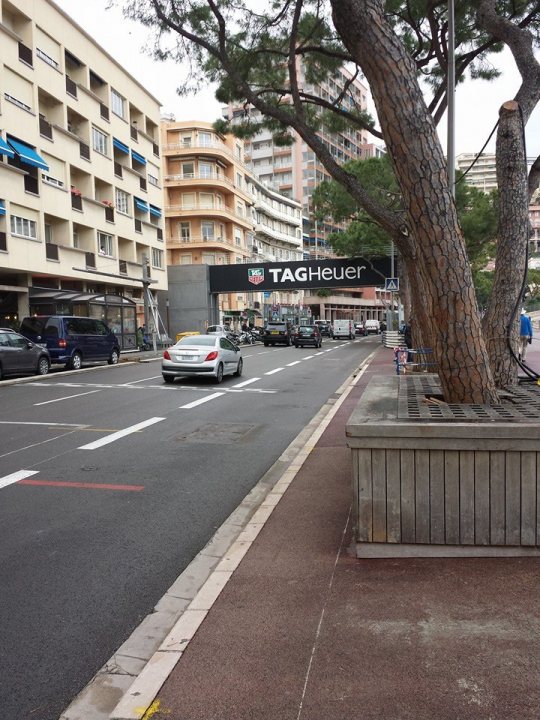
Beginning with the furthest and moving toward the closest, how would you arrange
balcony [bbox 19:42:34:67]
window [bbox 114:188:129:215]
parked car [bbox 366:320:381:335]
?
1. parked car [bbox 366:320:381:335]
2. window [bbox 114:188:129:215]
3. balcony [bbox 19:42:34:67]

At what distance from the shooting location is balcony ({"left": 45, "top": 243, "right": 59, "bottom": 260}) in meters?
29.2

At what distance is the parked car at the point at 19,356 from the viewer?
17.8 m

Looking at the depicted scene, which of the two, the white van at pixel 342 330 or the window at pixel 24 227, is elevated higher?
the window at pixel 24 227

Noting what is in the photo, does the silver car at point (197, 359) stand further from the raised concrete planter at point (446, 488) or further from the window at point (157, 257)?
the window at point (157, 257)

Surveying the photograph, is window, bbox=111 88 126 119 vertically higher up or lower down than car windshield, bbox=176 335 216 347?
higher up

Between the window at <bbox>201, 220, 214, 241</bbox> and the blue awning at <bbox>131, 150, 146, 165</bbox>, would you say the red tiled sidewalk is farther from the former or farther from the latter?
the window at <bbox>201, 220, 214, 241</bbox>

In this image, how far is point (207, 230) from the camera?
58.3 meters

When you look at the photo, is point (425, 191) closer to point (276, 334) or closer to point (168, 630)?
point (168, 630)

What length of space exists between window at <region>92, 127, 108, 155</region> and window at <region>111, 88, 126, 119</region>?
7.70 ft

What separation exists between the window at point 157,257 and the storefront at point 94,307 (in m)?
8.39

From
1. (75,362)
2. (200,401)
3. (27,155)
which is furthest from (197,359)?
(27,155)

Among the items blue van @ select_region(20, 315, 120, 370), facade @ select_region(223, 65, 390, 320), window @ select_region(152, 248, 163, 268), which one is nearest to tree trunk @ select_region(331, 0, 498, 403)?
blue van @ select_region(20, 315, 120, 370)

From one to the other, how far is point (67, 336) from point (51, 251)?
955cm

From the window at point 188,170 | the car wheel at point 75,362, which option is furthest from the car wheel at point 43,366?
the window at point 188,170
